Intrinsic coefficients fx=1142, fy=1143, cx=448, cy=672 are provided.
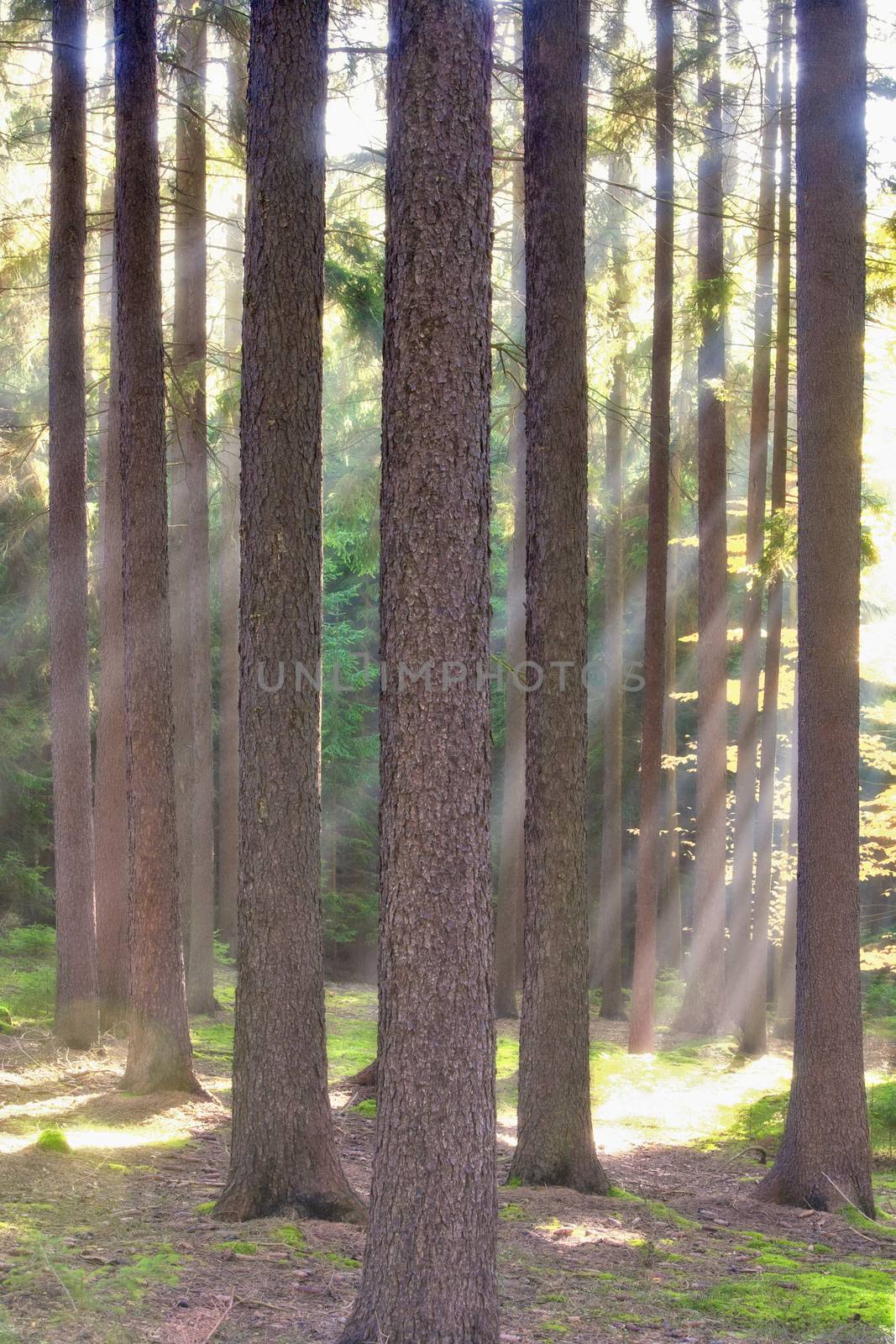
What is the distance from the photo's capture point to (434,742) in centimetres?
445

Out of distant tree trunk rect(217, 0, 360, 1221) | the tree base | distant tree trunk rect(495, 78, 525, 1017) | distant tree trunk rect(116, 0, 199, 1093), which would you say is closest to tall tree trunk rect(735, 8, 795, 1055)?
distant tree trunk rect(495, 78, 525, 1017)

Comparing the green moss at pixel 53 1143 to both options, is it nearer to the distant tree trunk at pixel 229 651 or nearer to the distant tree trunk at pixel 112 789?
the distant tree trunk at pixel 112 789

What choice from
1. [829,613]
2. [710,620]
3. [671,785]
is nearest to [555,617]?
[829,613]

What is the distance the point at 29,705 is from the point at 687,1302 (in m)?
17.0

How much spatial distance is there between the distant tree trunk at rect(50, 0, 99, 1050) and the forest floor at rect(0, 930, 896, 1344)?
89cm

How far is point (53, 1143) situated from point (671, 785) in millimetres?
16083

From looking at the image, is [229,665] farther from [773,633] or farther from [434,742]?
[434,742]

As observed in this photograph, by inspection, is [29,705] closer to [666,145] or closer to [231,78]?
[231,78]

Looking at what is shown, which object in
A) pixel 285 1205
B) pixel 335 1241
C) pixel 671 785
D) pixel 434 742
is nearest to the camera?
pixel 434 742

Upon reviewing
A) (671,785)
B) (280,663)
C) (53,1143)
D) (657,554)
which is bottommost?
(53,1143)

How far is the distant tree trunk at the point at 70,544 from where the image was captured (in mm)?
11273

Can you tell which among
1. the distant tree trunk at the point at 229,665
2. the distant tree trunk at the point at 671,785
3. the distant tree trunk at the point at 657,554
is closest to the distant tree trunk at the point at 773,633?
the distant tree trunk at the point at 657,554

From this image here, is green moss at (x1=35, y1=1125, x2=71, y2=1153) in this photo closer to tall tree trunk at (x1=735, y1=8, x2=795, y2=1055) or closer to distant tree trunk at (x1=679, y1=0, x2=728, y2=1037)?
tall tree trunk at (x1=735, y1=8, x2=795, y2=1055)

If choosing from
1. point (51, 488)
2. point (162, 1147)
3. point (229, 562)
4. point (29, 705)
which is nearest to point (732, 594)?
point (229, 562)
